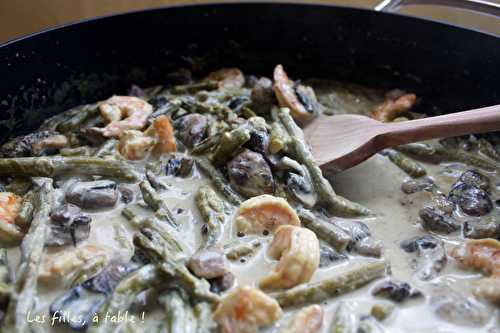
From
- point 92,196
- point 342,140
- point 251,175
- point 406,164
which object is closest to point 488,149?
point 406,164

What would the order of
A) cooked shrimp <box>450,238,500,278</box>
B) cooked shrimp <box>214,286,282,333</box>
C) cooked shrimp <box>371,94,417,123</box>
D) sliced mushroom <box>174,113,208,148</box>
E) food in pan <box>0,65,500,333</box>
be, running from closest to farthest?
cooked shrimp <box>214,286,282,333</box>
food in pan <box>0,65,500,333</box>
cooked shrimp <box>450,238,500,278</box>
sliced mushroom <box>174,113,208,148</box>
cooked shrimp <box>371,94,417,123</box>

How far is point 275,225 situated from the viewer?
8.55ft

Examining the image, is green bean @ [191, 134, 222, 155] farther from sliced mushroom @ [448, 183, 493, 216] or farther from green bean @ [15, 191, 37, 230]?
sliced mushroom @ [448, 183, 493, 216]

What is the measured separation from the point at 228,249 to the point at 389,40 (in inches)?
80.6

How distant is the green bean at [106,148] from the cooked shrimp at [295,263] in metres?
1.29

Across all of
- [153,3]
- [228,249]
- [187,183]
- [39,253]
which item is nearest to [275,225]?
[228,249]

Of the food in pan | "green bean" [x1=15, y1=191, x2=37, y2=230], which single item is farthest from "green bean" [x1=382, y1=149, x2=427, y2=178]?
"green bean" [x1=15, y1=191, x2=37, y2=230]

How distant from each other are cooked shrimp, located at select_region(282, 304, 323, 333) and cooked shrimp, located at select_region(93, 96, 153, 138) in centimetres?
166

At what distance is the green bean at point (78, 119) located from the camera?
3.44m

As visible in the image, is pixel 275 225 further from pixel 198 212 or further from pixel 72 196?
pixel 72 196

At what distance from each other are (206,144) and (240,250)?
2.72 feet

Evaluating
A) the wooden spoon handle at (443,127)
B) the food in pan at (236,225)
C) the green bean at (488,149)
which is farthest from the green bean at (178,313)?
the green bean at (488,149)

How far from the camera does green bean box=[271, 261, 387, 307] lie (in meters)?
2.25

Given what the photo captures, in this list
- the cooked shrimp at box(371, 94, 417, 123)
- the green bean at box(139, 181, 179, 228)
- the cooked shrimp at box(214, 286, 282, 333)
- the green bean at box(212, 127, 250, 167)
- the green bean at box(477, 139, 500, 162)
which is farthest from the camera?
the cooked shrimp at box(371, 94, 417, 123)
